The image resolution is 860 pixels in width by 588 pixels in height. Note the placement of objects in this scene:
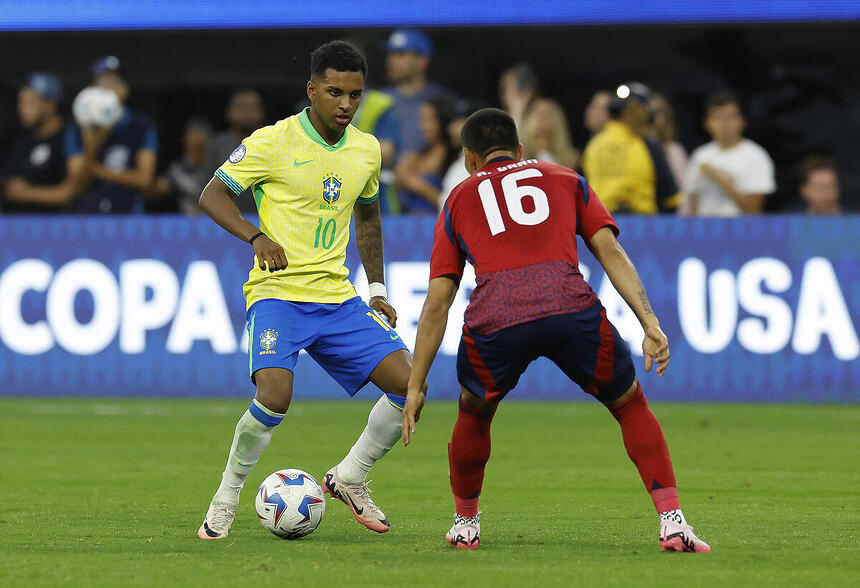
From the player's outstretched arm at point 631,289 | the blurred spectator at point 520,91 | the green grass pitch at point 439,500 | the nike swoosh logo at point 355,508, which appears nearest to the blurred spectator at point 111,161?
the green grass pitch at point 439,500

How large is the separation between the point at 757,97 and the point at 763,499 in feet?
31.9

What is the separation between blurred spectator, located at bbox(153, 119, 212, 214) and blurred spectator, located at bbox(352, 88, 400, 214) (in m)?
1.89

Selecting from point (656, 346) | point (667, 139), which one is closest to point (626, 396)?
point (656, 346)

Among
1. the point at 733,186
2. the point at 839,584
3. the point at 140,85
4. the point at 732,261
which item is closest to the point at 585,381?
the point at 839,584

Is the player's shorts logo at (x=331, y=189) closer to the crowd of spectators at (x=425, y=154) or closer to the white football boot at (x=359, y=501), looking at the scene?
the white football boot at (x=359, y=501)

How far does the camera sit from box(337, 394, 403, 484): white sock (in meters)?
6.94

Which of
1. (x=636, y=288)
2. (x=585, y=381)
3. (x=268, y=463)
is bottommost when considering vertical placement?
(x=268, y=463)

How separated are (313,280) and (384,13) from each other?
8.84 m

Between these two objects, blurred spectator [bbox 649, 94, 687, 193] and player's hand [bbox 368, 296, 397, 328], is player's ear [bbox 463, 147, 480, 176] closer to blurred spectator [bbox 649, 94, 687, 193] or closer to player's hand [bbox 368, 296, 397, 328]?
player's hand [bbox 368, 296, 397, 328]

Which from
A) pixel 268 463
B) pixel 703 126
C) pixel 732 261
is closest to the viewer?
pixel 268 463

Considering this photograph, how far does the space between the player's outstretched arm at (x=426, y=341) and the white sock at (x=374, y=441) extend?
0.93 metres

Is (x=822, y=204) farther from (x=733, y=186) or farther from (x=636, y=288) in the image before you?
(x=636, y=288)

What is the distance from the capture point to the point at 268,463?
9.36 m

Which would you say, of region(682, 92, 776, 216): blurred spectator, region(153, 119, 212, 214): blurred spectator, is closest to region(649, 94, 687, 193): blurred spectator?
region(682, 92, 776, 216): blurred spectator
